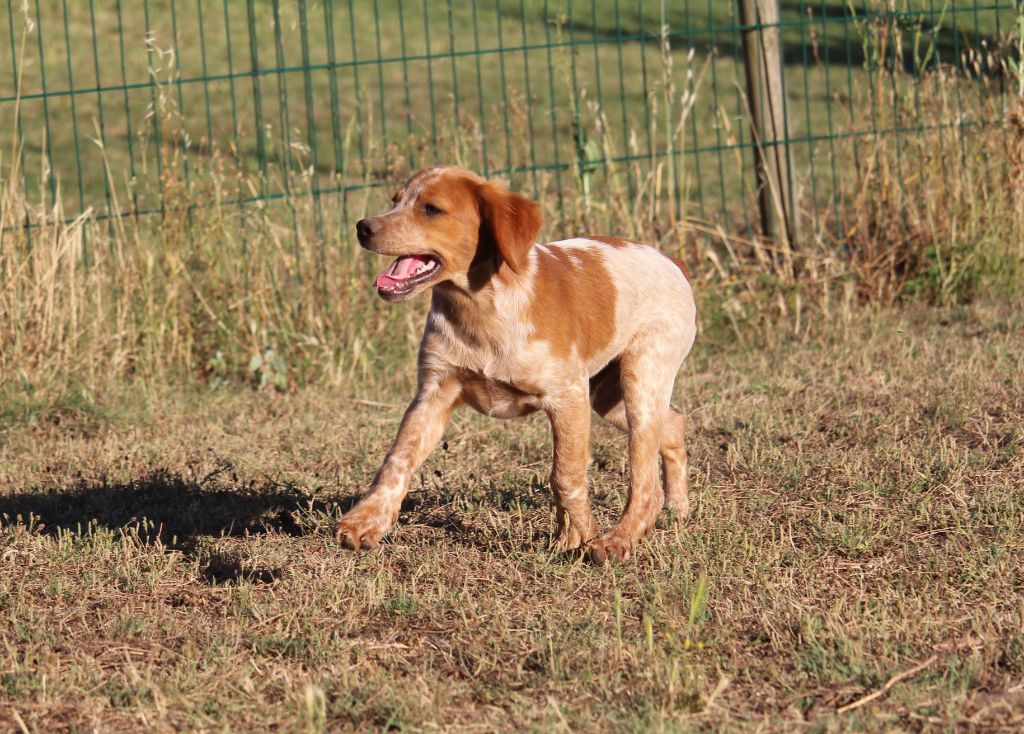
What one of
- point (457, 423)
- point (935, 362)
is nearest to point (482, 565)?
point (457, 423)

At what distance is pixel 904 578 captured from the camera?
4113 millimetres

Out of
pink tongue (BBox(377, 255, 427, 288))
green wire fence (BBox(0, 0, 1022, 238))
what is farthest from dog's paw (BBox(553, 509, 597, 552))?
green wire fence (BBox(0, 0, 1022, 238))

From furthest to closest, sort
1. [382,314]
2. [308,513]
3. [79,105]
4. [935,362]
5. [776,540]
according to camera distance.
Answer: [79,105] → [382,314] → [935,362] → [308,513] → [776,540]

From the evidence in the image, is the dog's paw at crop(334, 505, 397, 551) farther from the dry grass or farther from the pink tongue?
the pink tongue

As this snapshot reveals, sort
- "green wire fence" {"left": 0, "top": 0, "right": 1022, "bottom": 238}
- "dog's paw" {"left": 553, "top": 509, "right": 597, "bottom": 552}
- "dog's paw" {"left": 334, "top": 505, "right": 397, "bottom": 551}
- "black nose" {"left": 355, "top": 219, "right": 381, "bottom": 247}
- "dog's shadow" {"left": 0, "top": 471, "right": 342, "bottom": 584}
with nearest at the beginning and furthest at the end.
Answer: "dog's paw" {"left": 334, "top": 505, "right": 397, "bottom": 551}
"black nose" {"left": 355, "top": 219, "right": 381, "bottom": 247}
"dog's paw" {"left": 553, "top": 509, "right": 597, "bottom": 552}
"dog's shadow" {"left": 0, "top": 471, "right": 342, "bottom": 584}
"green wire fence" {"left": 0, "top": 0, "right": 1022, "bottom": 238}

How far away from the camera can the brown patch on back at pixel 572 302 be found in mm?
4301

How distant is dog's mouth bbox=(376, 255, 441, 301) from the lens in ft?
13.3

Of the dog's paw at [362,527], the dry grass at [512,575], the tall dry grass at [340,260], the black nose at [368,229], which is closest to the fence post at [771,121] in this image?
the tall dry grass at [340,260]

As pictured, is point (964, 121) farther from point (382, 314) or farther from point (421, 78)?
point (421, 78)

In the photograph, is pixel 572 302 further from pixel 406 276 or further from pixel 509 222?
pixel 406 276

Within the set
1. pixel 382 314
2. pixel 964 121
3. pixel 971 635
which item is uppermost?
pixel 964 121

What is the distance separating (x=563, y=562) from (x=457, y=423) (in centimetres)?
180

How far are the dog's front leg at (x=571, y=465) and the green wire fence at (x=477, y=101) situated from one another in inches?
112

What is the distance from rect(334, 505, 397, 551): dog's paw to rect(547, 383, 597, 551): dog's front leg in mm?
591
